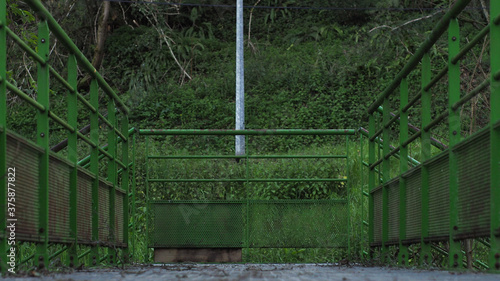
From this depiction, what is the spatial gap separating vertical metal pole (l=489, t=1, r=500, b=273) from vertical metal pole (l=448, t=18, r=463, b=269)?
0.60m

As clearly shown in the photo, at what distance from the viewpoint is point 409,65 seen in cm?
495

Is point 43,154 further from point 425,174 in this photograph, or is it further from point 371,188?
point 371,188

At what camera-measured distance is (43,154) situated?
3637mm

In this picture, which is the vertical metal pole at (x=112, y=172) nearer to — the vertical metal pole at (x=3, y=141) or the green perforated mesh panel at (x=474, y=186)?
the vertical metal pole at (x=3, y=141)

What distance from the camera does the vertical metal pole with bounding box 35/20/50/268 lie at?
3498 mm

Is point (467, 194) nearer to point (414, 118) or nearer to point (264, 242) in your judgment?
point (264, 242)

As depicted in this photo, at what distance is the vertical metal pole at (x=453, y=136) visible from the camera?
3459 mm

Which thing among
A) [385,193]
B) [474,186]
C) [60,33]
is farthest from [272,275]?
[385,193]

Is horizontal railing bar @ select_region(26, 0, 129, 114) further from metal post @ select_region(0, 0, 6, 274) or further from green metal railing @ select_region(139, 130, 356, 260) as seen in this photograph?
green metal railing @ select_region(139, 130, 356, 260)

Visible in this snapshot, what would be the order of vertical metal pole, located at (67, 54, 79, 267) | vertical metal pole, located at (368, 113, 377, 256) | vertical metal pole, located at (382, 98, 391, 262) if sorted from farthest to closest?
vertical metal pole, located at (368, 113, 377, 256)
vertical metal pole, located at (382, 98, 391, 262)
vertical metal pole, located at (67, 54, 79, 267)

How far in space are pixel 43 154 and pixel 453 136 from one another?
2.17m

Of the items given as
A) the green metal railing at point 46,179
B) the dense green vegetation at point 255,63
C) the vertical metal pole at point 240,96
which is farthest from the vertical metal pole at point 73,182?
the vertical metal pole at point 240,96

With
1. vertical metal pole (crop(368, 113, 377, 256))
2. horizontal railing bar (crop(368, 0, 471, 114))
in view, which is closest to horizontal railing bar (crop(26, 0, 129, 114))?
horizontal railing bar (crop(368, 0, 471, 114))

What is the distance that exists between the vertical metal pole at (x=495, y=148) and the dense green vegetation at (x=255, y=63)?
10.7 metres
